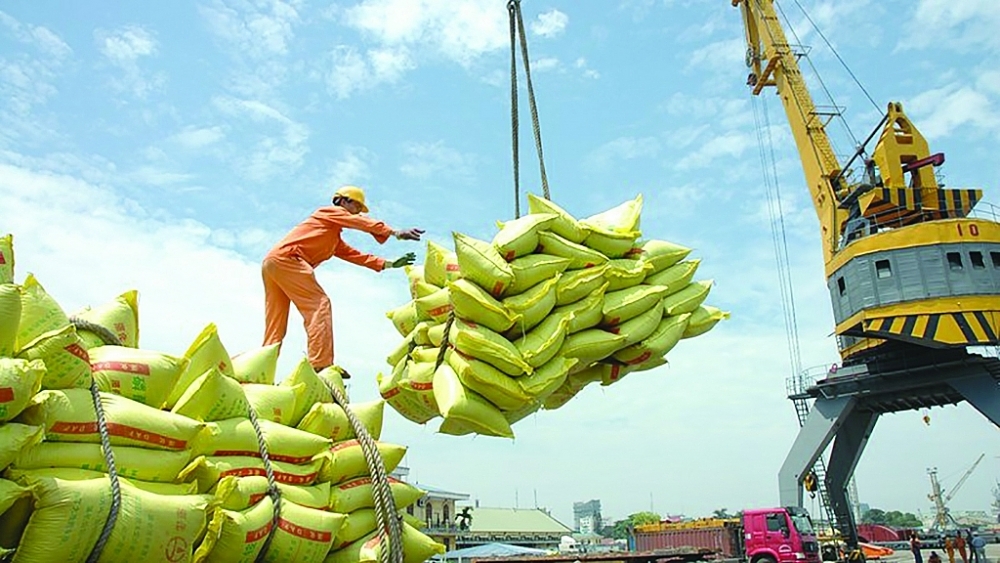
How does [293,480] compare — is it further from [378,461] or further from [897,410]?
[897,410]

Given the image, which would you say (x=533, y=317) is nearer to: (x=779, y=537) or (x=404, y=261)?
(x=404, y=261)

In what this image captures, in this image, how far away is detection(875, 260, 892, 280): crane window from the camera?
1942cm

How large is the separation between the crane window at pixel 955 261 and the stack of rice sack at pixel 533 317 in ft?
56.6

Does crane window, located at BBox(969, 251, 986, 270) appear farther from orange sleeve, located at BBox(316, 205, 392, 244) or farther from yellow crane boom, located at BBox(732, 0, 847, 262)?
orange sleeve, located at BBox(316, 205, 392, 244)

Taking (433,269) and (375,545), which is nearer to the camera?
(375,545)

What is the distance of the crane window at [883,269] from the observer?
1942 centimetres

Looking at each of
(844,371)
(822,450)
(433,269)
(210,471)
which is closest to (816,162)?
(844,371)

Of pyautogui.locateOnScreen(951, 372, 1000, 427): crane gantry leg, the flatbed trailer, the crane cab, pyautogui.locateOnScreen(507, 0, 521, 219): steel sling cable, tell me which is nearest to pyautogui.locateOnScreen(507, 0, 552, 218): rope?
pyautogui.locateOnScreen(507, 0, 521, 219): steel sling cable

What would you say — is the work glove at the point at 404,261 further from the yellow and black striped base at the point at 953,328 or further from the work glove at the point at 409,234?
the yellow and black striped base at the point at 953,328

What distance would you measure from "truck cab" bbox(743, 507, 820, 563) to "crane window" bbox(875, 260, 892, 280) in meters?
6.04

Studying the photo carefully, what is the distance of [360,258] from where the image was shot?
4.46 m

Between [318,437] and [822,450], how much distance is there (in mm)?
22528

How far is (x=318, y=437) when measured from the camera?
2979 millimetres

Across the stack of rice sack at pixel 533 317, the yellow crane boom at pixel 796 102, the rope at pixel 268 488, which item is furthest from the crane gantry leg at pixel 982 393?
the rope at pixel 268 488
